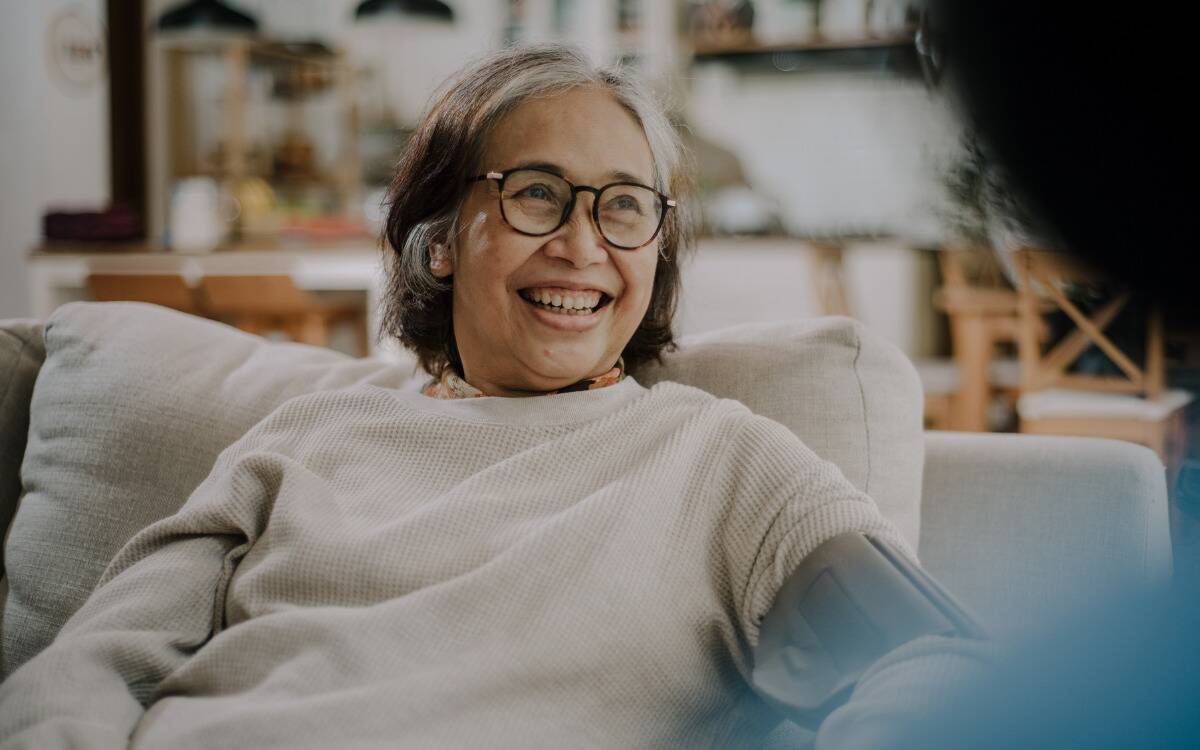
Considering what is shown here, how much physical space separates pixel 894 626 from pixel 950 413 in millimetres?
3137

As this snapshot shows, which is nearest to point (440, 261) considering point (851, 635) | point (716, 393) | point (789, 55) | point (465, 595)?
point (716, 393)

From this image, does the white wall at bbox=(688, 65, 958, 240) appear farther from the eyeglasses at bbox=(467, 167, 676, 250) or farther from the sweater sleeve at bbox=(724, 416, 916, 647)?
the sweater sleeve at bbox=(724, 416, 916, 647)

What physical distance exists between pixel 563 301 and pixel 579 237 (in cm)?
7

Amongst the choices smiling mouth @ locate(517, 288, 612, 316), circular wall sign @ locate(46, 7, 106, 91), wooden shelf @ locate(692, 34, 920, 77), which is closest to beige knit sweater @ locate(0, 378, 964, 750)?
smiling mouth @ locate(517, 288, 612, 316)

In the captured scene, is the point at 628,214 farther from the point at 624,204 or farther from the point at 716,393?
the point at 716,393

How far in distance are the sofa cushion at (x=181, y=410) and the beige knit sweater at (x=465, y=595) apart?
0.20 metres

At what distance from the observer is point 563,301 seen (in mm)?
1193

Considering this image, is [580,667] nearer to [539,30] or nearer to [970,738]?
[970,738]

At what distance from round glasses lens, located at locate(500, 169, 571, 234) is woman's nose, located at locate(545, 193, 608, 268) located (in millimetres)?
12

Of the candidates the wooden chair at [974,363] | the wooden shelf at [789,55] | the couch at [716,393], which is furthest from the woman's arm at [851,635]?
the wooden shelf at [789,55]

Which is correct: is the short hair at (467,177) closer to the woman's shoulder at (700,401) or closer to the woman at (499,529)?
the woman at (499,529)

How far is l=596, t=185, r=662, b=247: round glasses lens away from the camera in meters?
1.18

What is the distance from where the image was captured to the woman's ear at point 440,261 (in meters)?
1.29

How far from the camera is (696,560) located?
1025 millimetres
